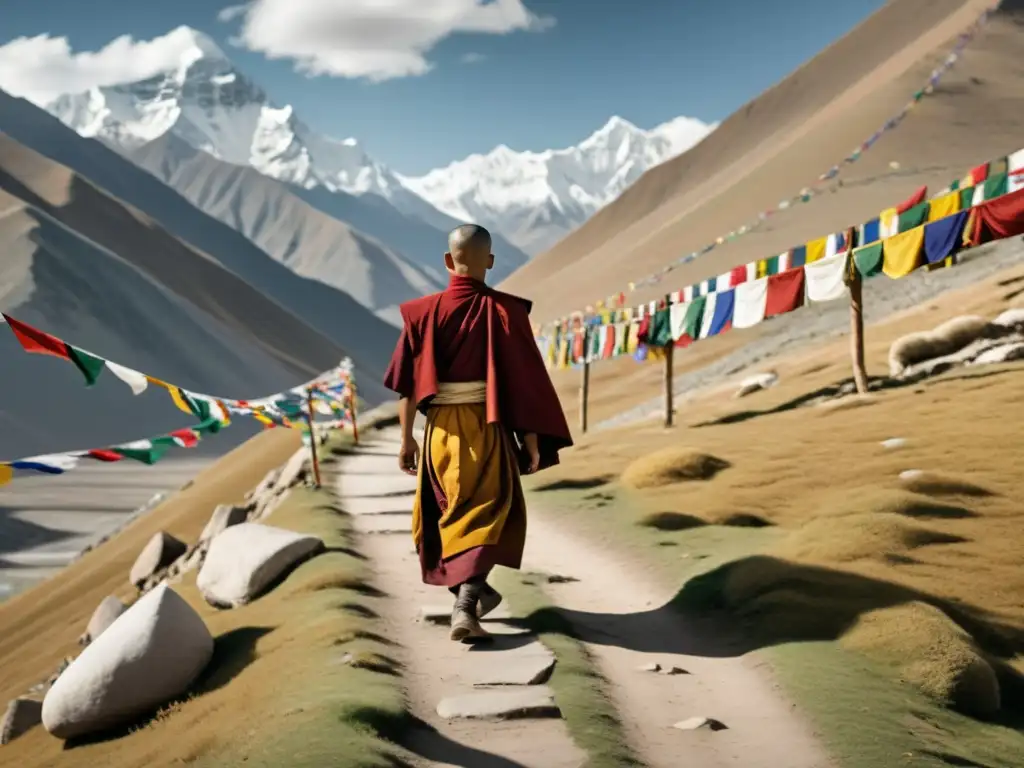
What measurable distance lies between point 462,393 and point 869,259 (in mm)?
11370

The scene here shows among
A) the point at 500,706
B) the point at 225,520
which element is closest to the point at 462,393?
the point at 500,706

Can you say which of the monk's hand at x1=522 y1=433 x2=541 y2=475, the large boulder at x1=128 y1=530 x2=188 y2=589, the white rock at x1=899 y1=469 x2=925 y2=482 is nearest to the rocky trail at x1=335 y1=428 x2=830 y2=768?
the monk's hand at x1=522 y1=433 x2=541 y2=475

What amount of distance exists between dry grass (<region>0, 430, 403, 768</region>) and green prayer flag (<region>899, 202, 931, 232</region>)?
39.0 ft

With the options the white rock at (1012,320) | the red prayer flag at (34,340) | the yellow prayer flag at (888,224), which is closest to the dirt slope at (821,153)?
the white rock at (1012,320)

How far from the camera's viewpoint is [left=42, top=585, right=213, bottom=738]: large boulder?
6.56 metres

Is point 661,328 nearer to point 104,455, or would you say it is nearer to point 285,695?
point 104,455

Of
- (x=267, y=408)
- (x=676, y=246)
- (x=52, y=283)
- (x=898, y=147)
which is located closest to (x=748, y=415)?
(x=267, y=408)

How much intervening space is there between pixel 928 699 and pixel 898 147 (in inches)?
2773

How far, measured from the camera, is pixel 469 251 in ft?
20.2

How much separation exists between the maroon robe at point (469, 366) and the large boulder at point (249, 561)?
3.59 metres

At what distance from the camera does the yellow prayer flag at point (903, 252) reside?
14.4 m

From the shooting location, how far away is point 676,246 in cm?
7969

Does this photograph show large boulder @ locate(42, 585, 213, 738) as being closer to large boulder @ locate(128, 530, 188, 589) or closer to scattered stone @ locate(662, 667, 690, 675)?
scattered stone @ locate(662, 667, 690, 675)

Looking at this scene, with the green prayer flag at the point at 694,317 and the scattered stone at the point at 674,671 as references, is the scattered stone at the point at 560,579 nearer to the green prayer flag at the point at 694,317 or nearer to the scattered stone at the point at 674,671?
the scattered stone at the point at 674,671
